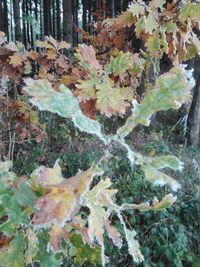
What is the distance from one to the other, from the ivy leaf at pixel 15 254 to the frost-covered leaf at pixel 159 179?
0.40 meters

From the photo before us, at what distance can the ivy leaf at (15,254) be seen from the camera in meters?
0.88

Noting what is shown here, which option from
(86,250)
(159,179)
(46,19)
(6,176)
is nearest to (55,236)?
(86,250)

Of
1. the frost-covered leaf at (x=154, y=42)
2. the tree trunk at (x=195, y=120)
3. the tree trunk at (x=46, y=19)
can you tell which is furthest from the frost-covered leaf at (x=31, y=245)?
the tree trunk at (x=46, y=19)

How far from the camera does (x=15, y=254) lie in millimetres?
881

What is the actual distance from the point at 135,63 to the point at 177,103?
1210mm

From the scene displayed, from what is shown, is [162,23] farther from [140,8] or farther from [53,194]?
[53,194]

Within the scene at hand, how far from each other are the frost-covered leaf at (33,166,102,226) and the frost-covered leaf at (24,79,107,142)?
97 millimetres

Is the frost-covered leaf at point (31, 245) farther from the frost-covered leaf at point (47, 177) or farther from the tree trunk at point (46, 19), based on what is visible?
the tree trunk at point (46, 19)

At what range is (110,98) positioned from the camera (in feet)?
4.31

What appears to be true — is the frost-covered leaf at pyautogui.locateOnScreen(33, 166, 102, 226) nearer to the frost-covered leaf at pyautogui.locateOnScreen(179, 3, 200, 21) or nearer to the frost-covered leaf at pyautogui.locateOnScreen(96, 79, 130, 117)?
the frost-covered leaf at pyautogui.locateOnScreen(96, 79, 130, 117)

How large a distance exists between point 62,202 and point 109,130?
6043 millimetres

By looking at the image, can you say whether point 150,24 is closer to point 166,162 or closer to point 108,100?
point 108,100

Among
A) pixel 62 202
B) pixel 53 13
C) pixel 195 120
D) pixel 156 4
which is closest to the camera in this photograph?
pixel 62 202

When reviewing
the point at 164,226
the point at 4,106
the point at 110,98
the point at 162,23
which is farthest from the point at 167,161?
the point at 164,226
